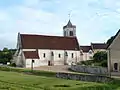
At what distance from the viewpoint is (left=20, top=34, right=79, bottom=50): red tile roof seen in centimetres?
9606

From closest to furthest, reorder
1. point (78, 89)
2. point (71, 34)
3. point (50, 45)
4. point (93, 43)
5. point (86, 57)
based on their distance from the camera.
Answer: point (78, 89), point (50, 45), point (86, 57), point (71, 34), point (93, 43)

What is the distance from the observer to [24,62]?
295 feet

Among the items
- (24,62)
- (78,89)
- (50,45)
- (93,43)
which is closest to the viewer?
(78,89)

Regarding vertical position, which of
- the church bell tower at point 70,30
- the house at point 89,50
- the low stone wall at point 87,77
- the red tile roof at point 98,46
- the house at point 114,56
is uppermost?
A: the church bell tower at point 70,30

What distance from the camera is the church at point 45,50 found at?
92625 millimetres

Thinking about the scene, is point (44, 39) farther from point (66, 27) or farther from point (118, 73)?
point (118, 73)

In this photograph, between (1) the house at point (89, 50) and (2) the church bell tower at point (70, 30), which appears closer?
(1) the house at point (89, 50)

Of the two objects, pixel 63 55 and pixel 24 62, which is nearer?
pixel 24 62

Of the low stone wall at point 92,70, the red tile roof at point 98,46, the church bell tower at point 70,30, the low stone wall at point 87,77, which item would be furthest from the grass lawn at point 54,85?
the red tile roof at point 98,46

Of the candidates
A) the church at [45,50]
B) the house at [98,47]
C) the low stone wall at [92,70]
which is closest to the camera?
the low stone wall at [92,70]

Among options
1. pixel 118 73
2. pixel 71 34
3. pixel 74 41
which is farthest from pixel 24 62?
pixel 118 73

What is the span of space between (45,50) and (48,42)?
9.82ft

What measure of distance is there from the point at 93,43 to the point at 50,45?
33477 millimetres

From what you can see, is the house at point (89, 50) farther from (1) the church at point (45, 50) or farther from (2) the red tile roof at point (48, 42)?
(2) the red tile roof at point (48, 42)
